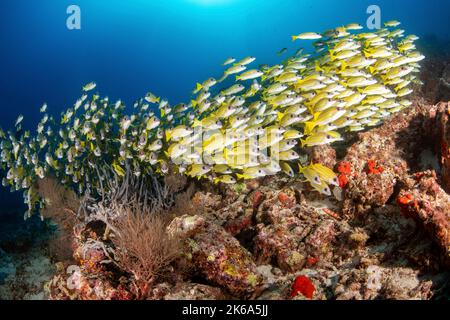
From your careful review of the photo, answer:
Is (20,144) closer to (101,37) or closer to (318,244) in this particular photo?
(318,244)

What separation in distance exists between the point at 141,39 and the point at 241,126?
114690mm

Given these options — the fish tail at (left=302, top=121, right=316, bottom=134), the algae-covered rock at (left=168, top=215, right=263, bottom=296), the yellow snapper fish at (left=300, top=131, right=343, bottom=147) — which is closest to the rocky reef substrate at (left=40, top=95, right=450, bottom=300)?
the algae-covered rock at (left=168, top=215, right=263, bottom=296)

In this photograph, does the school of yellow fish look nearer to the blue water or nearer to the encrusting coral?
the encrusting coral

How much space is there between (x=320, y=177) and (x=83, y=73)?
97975 millimetres

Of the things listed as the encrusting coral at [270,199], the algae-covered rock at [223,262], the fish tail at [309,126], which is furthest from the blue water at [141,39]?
the algae-covered rock at [223,262]

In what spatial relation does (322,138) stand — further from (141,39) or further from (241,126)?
(141,39)

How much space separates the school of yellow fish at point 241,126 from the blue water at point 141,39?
48608mm

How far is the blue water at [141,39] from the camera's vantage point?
79875 millimetres

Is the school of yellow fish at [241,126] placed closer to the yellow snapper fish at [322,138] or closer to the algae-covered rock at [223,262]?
the yellow snapper fish at [322,138]

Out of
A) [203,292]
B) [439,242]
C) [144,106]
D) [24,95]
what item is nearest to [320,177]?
[439,242]

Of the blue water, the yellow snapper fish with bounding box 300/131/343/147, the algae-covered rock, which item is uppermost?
the blue water

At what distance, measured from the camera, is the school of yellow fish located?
21.1 feet

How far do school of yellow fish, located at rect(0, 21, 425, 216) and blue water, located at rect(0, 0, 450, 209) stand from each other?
48.6 metres

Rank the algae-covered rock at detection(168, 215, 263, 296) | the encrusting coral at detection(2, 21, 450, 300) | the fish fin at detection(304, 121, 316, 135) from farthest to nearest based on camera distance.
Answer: the fish fin at detection(304, 121, 316, 135) → the algae-covered rock at detection(168, 215, 263, 296) → the encrusting coral at detection(2, 21, 450, 300)
